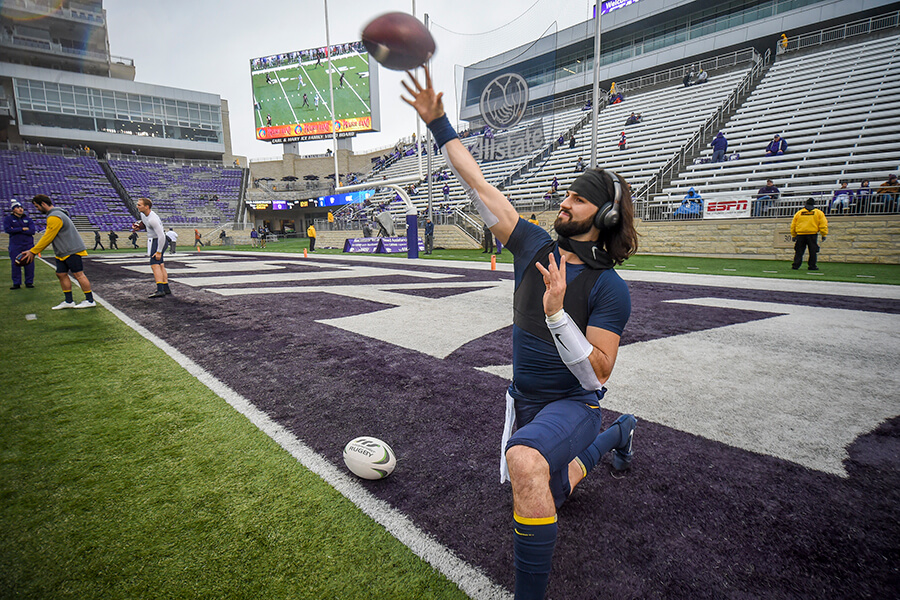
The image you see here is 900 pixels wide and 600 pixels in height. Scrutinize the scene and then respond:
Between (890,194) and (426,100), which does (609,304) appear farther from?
(890,194)

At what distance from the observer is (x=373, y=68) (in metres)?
50.1

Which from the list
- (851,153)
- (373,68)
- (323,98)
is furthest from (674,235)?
(323,98)

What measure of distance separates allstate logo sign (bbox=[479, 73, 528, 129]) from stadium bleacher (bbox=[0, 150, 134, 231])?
115 feet

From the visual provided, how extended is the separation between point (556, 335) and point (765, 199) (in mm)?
18851

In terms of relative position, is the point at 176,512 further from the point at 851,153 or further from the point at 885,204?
the point at 851,153

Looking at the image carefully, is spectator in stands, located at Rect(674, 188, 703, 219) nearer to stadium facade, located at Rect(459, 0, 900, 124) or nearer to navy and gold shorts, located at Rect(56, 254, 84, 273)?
stadium facade, located at Rect(459, 0, 900, 124)

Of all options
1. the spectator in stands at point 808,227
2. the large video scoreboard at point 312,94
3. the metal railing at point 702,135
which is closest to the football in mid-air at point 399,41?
the spectator in stands at point 808,227

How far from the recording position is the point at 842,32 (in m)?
26.0

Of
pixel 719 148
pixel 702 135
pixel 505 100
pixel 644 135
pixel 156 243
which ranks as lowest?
pixel 156 243

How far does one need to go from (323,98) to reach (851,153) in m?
50.8

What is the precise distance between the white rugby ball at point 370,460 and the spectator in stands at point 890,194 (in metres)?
18.8

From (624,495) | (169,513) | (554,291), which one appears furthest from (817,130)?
(169,513)

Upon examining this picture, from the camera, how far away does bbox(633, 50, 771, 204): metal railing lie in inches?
841

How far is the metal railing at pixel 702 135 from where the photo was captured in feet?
70.1
